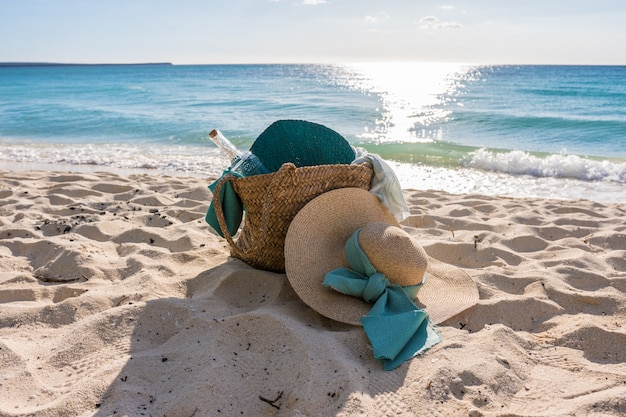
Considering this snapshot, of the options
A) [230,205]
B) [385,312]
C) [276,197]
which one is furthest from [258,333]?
[230,205]

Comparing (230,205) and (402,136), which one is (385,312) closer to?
(230,205)

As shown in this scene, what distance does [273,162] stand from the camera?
123 inches

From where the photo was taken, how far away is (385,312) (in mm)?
2354

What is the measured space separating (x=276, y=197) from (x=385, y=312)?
2.69 feet

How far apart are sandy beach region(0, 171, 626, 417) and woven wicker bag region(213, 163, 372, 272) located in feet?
0.41

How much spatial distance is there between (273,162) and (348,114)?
1249 centimetres

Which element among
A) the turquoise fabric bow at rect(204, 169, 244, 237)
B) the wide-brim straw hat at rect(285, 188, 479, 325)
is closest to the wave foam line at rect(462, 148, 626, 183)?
the wide-brim straw hat at rect(285, 188, 479, 325)

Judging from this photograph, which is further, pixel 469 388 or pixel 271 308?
pixel 271 308

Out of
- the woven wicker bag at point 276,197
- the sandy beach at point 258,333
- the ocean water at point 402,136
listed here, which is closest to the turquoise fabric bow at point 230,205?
the woven wicker bag at point 276,197

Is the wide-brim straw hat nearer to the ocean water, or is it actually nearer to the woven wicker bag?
the woven wicker bag

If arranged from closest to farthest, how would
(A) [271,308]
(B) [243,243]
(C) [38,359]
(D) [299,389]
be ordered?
1. (D) [299,389]
2. (C) [38,359]
3. (A) [271,308]
4. (B) [243,243]

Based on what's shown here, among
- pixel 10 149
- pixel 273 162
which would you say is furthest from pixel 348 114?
pixel 273 162

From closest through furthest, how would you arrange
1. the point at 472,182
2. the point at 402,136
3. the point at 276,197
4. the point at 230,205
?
the point at 276,197
the point at 230,205
the point at 472,182
the point at 402,136

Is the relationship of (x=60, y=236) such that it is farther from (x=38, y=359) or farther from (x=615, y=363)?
(x=615, y=363)
